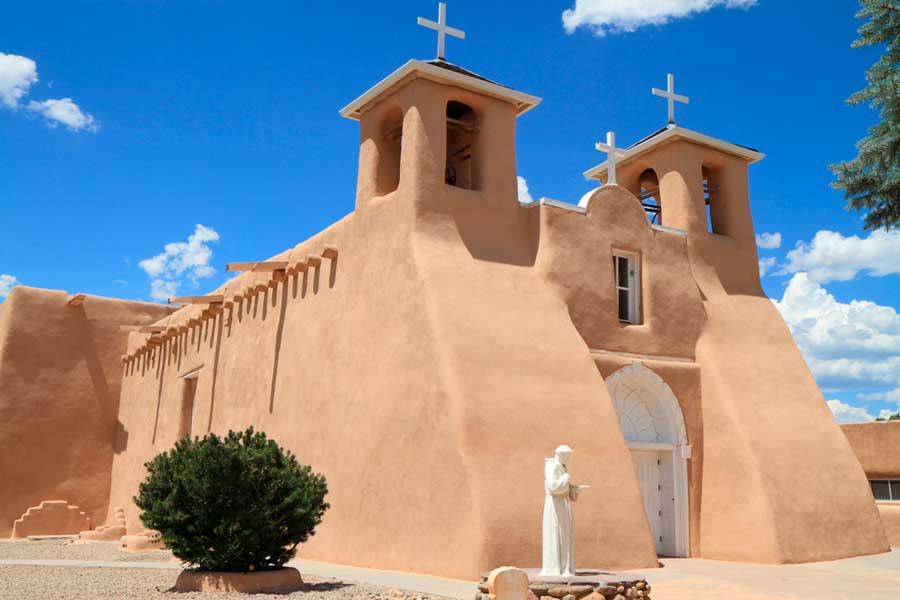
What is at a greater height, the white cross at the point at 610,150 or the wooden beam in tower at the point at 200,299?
the white cross at the point at 610,150

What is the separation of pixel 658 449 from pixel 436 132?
652 cm

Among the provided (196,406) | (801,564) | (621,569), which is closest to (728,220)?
(801,564)

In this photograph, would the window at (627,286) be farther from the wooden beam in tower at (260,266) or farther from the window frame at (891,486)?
the wooden beam in tower at (260,266)

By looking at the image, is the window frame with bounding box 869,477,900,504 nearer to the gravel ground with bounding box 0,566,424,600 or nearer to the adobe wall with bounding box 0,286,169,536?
the gravel ground with bounding box 0,566,424,600

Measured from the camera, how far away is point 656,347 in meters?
14.5

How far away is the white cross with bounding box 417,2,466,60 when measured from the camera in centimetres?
1465

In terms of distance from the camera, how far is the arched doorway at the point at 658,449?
46.1 ft

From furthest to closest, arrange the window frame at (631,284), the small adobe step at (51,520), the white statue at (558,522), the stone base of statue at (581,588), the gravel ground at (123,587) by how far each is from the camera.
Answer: the small adobe step at (51,520) → the window frame at (631,284) → the gravel ground at (123,587) → the white statue at (558,522) → the stone base of statue at (581,588)

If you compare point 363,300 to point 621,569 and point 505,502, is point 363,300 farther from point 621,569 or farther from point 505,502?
point 621,569

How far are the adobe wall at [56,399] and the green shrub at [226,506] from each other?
570 inches

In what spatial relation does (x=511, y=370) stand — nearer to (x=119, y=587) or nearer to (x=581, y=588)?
(x=581, y=588)

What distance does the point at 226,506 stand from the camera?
9977mm

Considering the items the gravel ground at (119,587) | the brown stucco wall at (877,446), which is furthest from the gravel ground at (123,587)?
the brown stucco wall at (877,446)

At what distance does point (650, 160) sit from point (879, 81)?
6686mm
